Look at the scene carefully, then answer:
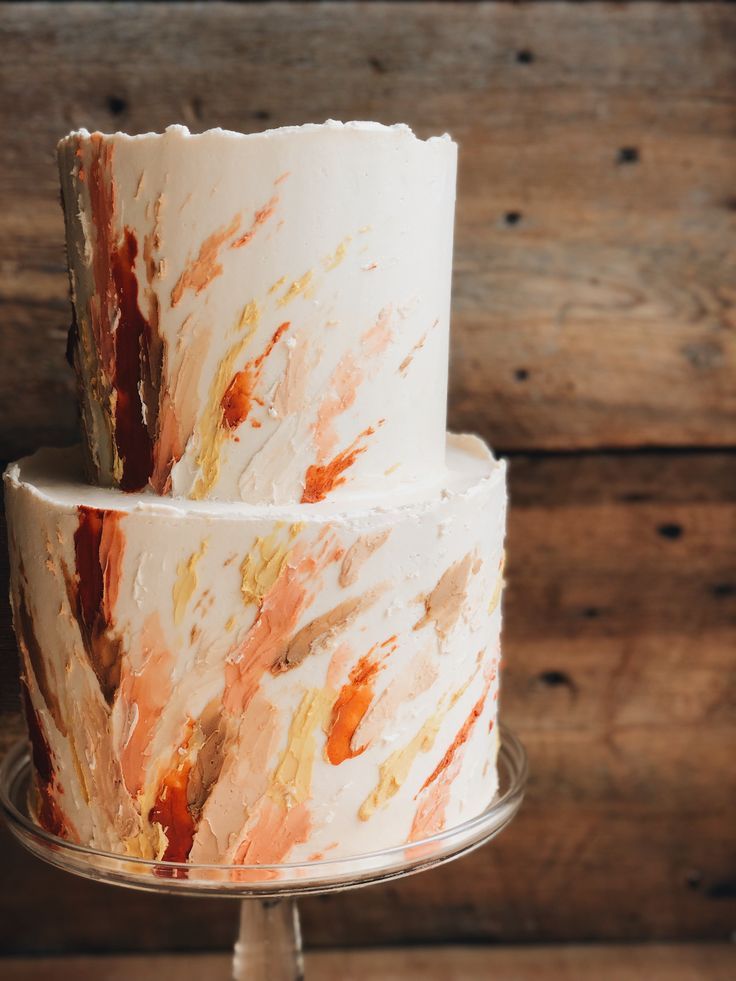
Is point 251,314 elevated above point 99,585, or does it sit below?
above

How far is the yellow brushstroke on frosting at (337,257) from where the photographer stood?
648mm

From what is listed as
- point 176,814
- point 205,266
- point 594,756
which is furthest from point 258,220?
point 594,756

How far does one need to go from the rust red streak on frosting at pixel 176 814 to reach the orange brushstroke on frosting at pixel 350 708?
0.30 ft

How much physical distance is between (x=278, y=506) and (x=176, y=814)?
207 millimetres

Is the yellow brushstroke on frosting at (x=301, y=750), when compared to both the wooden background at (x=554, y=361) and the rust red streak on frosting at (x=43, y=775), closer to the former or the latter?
the rust red streak on frosting at (x=43, y=775)

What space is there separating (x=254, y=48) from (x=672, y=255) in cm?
44

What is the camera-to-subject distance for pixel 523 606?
1071 millimetres

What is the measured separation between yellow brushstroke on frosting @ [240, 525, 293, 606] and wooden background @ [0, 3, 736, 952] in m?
0.34


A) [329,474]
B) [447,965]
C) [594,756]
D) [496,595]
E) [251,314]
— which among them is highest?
[251,314]

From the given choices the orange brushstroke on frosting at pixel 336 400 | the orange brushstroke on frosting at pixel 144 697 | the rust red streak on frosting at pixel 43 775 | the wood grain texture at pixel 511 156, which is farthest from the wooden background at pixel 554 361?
the orange brushstroke on frosting at pixel 336 400

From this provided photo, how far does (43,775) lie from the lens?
733 mm

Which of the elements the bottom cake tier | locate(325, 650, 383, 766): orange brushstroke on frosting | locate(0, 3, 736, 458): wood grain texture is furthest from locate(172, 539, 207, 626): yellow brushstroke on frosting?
locate(0, 3, 736, 458): wood grain texture

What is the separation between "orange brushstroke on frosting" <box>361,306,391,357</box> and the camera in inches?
26.3

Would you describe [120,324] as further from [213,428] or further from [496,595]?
[496,595]
